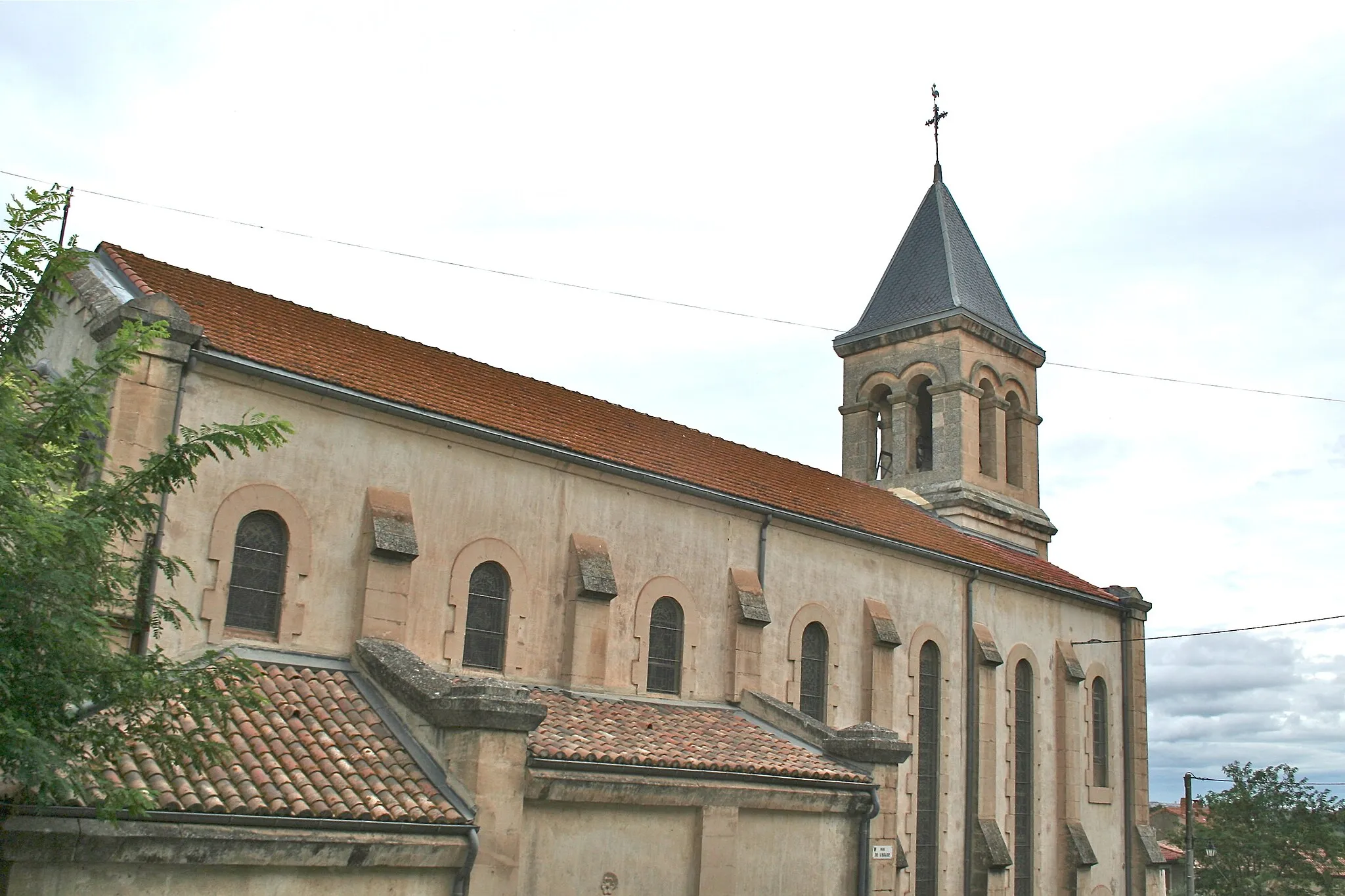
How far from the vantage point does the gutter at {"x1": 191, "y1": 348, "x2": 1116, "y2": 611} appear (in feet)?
49.3

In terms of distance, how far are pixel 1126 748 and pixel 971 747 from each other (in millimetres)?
7363

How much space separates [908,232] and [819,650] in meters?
18.7

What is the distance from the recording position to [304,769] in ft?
40.3

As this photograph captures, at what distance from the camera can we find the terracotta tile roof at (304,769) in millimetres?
11000

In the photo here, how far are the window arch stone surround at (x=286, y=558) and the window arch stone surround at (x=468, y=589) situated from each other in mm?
2160

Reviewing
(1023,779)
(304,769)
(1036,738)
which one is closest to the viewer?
Result: (304,769)

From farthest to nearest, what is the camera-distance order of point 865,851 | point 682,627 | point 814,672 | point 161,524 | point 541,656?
point 814,672, point 682,627, point 541,656, point 865,851, point 161,524

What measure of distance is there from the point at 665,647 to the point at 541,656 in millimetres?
2668

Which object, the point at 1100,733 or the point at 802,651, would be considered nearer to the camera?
the point at 802,651

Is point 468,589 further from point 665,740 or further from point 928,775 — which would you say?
point 928,775

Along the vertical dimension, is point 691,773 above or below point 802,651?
below

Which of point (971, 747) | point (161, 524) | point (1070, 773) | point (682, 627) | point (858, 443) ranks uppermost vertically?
point (858, 443)

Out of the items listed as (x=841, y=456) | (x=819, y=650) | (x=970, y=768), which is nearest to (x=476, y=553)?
(x=819, y=650)

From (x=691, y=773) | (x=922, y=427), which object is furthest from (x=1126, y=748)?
(x=691, y=773)
